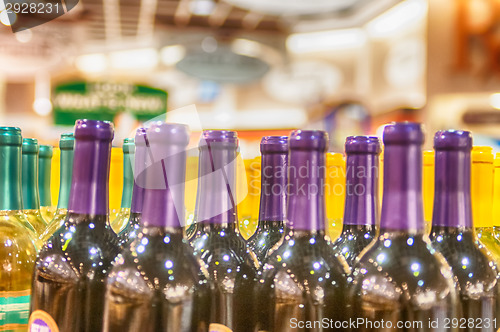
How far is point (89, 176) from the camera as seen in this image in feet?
2.73

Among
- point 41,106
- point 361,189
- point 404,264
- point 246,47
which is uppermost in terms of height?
point 246,47

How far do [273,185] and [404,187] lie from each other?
10.9 inches

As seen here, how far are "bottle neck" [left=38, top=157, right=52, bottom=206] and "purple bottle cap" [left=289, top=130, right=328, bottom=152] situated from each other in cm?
75

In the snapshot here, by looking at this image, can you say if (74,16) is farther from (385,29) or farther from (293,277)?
(293,277)

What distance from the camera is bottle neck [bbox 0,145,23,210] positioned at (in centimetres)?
98

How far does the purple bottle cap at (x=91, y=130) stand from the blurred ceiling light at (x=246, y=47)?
4408mm

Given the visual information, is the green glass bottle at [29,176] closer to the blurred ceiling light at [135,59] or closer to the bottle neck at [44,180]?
the bottle neck at [44,180]

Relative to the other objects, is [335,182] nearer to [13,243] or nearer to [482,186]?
[482,186]

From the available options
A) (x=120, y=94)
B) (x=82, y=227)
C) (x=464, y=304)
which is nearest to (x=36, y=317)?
(x=82, y=227)

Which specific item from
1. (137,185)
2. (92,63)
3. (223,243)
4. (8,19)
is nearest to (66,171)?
(137,185)

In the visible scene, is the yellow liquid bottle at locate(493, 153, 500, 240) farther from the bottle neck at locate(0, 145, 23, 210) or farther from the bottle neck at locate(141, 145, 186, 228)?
the bottle neck at locate(0, 145, 23, 210)

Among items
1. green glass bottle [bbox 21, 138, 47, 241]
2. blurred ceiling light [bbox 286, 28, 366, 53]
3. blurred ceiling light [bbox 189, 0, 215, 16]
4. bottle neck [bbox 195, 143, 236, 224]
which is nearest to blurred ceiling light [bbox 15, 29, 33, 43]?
blurred ceiling light [bbox 189, 0, 215, 16]

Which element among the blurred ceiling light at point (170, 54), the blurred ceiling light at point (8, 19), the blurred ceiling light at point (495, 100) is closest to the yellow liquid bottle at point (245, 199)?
the blurred ceiling light at point (8, 19)

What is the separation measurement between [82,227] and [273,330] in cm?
33
